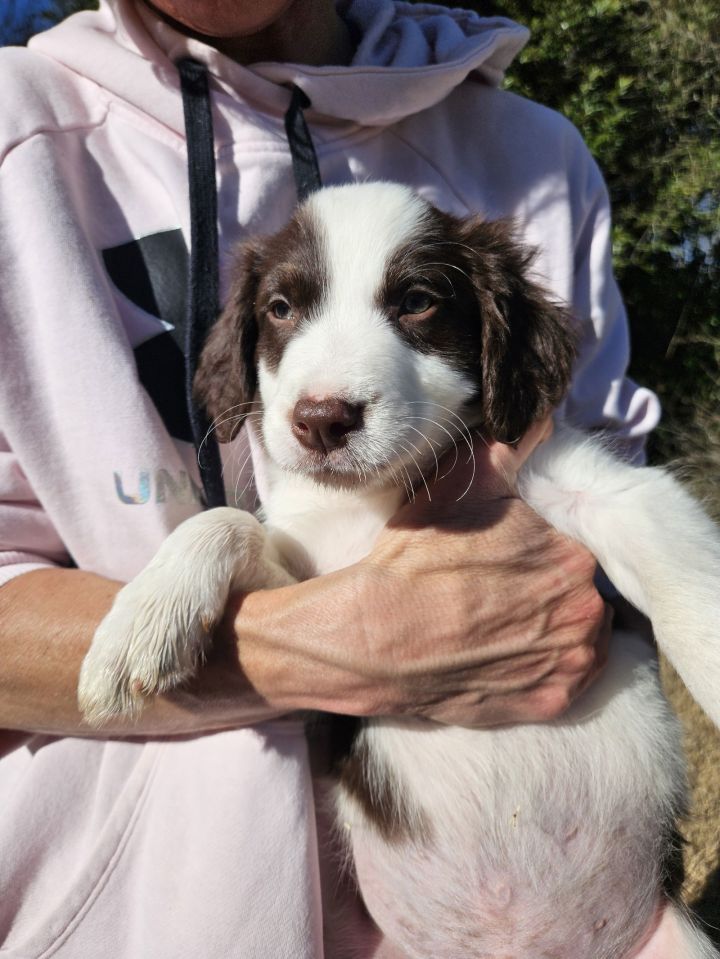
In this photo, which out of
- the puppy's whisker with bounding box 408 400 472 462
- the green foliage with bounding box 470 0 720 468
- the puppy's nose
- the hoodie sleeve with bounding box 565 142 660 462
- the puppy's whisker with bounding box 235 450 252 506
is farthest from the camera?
the green foliage with bounding box 470 0 720 468

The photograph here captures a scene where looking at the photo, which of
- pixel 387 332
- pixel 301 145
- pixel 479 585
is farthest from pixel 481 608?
pixel 301 145

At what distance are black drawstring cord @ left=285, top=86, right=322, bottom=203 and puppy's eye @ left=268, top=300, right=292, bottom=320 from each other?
0.32 metres

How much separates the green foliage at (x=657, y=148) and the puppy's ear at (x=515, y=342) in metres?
3.29

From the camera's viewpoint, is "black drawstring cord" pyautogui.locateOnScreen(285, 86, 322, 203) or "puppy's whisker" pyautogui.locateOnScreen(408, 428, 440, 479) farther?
"black drawstring cord" pyautogui.locateOnScreen(285, 86, 322, 203)

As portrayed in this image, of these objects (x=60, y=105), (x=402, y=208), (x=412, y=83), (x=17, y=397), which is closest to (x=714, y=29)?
(x=412, y=83)

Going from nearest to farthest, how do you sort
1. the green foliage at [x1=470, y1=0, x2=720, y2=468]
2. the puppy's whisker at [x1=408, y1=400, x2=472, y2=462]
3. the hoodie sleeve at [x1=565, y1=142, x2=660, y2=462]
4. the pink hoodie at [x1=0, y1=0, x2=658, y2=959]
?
the pink hoodie at [x1=0, y1=0, x2=658, y2=959] < the puppy's whisker at [x1=408, y1=400, x2=472, y2=462] < the hoodie sleeve at [x1=565, y1=142, x2=660, y2=462] < the green foliage at [x1=470, y1=0, x2=720, y2=468]

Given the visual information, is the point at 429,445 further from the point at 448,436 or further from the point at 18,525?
the point at 18,525

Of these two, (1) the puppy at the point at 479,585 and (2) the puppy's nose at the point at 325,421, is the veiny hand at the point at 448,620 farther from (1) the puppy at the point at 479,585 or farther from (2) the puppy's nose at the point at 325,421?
(2) the puppy's nose at the point at 325,421

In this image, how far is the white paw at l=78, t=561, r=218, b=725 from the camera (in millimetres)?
1631

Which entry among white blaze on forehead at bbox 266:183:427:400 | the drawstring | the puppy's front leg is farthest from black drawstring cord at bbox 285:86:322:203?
the puppy's front leg

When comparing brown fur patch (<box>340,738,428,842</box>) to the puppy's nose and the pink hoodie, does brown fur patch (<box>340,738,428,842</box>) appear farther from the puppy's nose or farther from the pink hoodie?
the puppy's nose

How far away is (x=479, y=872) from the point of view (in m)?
1.83

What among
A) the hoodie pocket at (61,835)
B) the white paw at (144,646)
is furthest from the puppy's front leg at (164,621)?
the hoodie pocket at (61,835)

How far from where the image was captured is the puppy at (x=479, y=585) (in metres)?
1.72
